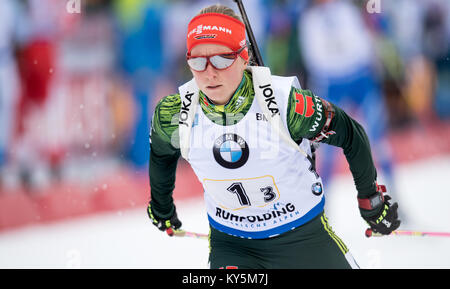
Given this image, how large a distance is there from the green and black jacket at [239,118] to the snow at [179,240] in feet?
5.22

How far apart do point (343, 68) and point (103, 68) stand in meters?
2.67

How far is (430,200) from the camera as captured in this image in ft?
18.9

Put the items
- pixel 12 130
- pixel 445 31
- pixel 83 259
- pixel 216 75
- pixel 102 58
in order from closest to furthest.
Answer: pixel 216 75
pixel 83 259
pixel 12 130
pixel 102 58
pixel 445 31

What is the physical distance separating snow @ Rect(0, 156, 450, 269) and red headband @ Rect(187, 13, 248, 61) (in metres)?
2.30

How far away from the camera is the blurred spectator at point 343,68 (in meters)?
5.14

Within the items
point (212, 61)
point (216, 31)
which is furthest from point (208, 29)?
point (212, 61)

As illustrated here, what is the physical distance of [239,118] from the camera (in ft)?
8.16

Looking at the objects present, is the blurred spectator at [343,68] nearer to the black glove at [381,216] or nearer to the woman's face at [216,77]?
the black glove at [381,216]

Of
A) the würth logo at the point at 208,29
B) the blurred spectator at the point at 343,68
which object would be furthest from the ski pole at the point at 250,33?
the blurred spectator at the point at 343,68

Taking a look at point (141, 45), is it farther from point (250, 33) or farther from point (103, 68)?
point (250, 33)
